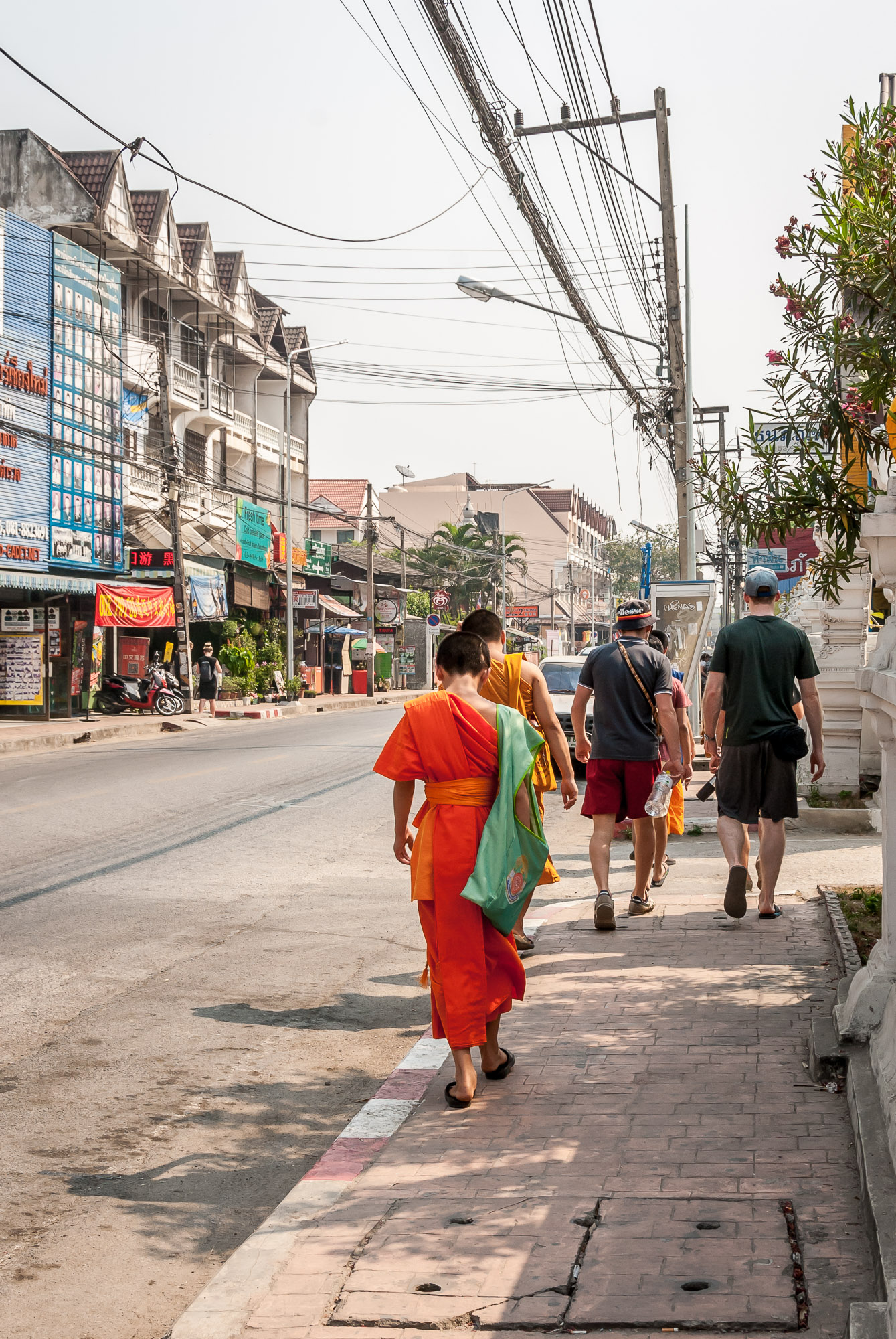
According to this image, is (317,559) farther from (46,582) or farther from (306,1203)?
(306,1203)

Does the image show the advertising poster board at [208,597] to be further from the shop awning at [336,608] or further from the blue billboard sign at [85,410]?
the shop awning at [336,608]

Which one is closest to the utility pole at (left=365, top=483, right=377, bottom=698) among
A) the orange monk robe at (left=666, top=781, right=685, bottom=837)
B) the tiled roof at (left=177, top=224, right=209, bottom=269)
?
the tiled roof at (left=177, top=224, right=209, bottom=269)

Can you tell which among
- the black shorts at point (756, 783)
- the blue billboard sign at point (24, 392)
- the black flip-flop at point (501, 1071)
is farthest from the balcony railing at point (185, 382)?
the black flip-flop at point (501, 1071)

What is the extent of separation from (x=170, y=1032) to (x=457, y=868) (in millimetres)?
1960

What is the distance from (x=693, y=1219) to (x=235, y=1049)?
9.03 ft

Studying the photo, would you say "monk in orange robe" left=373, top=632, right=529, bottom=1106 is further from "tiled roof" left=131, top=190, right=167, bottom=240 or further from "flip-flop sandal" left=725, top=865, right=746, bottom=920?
"tiled roof" left=131, top=190, right=167, bottom=240

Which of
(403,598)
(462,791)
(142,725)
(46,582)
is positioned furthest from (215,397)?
(462,791)

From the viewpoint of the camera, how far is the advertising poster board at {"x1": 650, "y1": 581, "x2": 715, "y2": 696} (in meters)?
19.1

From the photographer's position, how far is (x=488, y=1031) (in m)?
5.00

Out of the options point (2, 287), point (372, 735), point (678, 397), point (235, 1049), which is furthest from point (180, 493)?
point (235, 1049)

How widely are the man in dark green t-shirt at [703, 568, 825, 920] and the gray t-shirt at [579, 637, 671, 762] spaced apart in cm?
43

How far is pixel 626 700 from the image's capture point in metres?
7.60

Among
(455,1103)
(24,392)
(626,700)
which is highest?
(24,392)

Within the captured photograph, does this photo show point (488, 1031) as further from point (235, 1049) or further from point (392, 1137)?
point (235, 1049)
